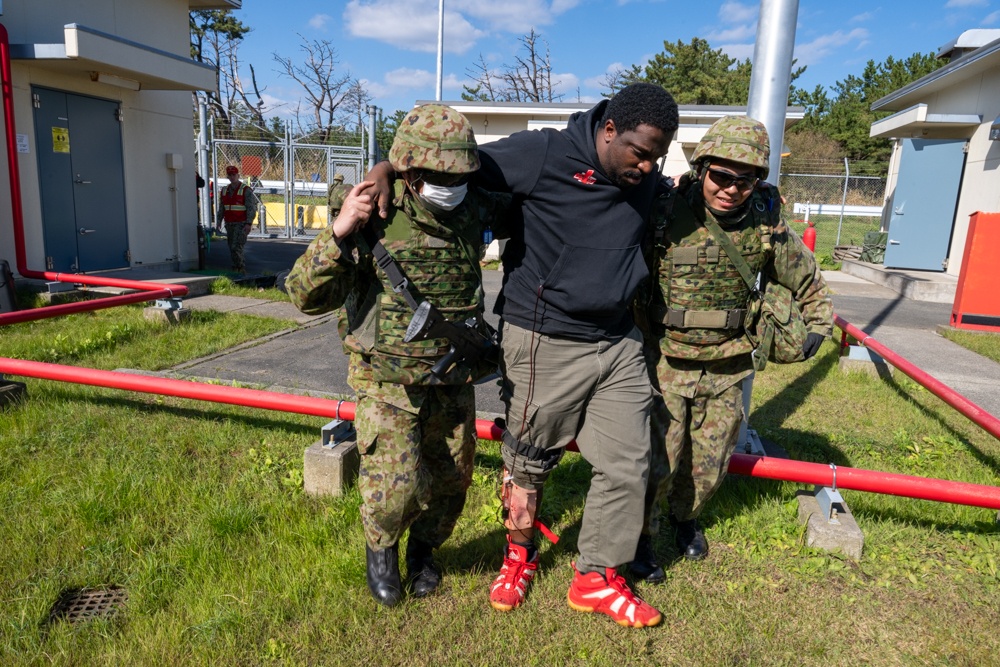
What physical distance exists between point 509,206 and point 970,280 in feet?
27.0

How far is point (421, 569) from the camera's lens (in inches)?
117

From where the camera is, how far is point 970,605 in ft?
9.74

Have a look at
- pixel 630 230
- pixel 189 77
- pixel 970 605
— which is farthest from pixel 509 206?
pixel 189 77

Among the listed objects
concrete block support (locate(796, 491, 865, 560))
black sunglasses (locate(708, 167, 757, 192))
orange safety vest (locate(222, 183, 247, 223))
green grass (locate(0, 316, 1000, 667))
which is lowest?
green grass (locate(0, 316, 1000, 667))

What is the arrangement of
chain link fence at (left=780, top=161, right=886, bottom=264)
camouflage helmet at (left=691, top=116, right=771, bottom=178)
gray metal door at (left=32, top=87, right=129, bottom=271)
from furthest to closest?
chain link fence at (left=780, top=161, right=886, bottom=264) → gray metal door at (left=32, top=87, right=129, bottom=271) → camouflage helmet at (left=691, top=116, right=771, bottom=178)

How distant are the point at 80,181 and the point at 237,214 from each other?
2530 millimetres

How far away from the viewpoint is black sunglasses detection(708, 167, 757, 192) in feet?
9.16

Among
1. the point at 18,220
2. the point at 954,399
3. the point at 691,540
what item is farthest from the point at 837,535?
the point at 18,220

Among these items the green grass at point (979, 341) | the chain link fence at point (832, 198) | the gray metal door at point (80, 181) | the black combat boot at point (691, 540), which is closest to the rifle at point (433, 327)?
the black combat boot at point (691, 540)

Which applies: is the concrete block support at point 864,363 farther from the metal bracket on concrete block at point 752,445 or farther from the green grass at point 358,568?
the metal bracket on concrete block at point 752,445

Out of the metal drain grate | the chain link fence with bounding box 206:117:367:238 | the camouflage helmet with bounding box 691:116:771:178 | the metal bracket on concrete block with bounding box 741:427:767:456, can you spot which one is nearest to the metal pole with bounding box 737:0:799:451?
the metal bracket on concrete block with bounding box 741:427:767:456

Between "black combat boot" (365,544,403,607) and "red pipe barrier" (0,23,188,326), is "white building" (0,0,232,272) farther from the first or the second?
"black combat boot" (365,544,403,607)

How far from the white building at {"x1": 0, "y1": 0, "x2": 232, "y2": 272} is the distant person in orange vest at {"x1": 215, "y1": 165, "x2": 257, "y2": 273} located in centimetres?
71

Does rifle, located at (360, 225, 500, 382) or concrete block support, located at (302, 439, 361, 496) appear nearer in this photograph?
rifle, located at (360, 225, 500, 382)
